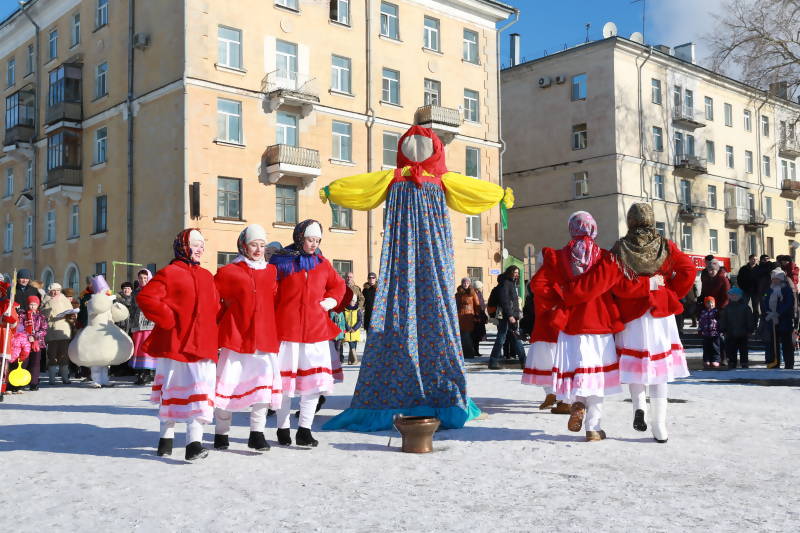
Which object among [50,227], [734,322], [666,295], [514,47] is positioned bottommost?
[734,322]

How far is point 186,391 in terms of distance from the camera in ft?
20.6

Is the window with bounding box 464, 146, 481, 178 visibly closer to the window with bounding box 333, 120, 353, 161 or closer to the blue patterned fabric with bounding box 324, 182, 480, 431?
the window with bounding box 333, 120, 353, 161

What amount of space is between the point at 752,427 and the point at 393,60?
2626cm

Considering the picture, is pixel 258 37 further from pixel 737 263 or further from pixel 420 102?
pixel 737 263

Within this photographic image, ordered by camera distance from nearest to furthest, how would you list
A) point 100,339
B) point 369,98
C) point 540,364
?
1. point 540,364
2. point 100,339
3. point 369,98

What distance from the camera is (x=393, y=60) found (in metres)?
31.8

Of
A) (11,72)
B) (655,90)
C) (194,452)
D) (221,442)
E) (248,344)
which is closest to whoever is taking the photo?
(194,452)

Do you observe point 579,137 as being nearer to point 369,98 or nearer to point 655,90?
point 655,90

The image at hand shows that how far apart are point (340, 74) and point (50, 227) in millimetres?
14111

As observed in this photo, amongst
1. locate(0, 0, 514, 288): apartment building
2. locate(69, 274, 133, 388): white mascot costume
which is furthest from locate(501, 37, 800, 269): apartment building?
locate(69, 274, 133, 388): white mascot costume

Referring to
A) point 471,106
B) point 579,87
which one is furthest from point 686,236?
point 471,106

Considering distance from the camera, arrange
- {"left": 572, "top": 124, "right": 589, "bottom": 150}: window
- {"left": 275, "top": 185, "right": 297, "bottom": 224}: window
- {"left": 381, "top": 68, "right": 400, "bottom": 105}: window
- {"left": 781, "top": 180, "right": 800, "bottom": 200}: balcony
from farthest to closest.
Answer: {"left": 781, "top": 180, "right": 800, "bottom": 200}: balcony
{"left": 572, "top": 124, "right": 589, "bottom": 150}: window
{"left": 381, "top": 68, "right": 400, "bottom": 105}: window
{"left": 275, "top": 185, "right": 297, "bottom": 224}: window

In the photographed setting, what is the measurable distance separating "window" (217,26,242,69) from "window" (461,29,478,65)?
1085 centimetres

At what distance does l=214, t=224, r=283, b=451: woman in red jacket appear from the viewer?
21.7 ft
